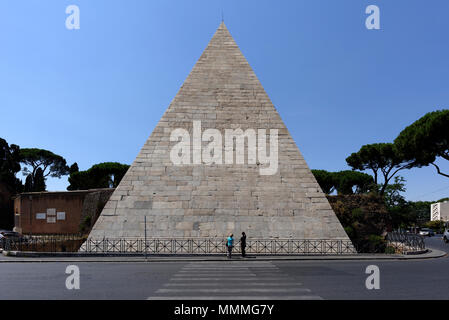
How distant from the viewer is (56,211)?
28828mm

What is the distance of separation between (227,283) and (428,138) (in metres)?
28.6

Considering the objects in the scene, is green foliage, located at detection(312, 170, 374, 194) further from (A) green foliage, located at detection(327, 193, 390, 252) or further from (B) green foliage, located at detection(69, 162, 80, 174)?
(B) green foliage, located at detection(69, 162, 80, 174)

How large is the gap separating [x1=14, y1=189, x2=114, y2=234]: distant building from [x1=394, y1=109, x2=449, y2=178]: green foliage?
90.8 feet

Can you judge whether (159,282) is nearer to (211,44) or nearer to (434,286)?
(434,286)

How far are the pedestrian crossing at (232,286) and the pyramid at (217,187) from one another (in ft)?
20.4

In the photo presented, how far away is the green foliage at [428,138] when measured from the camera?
29000 mm

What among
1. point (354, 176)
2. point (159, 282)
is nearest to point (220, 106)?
point (159, 282)

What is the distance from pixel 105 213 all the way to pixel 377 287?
44.3 ft

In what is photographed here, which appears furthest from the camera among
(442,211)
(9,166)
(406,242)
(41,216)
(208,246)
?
(442,211)

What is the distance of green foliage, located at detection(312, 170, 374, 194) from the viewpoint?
45.7 metres

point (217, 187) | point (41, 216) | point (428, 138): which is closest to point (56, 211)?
point (41, 216)

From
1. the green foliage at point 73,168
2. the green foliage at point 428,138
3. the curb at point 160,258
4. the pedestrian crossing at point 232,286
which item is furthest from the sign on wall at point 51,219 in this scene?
the green foliage at point 428,138

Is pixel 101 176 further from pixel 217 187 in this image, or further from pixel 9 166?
pixel 217 187

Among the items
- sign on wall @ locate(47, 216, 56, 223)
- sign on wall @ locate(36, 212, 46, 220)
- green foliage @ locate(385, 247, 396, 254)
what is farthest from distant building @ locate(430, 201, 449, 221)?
sign on wall @ locate(36, 212, 46, 220)
